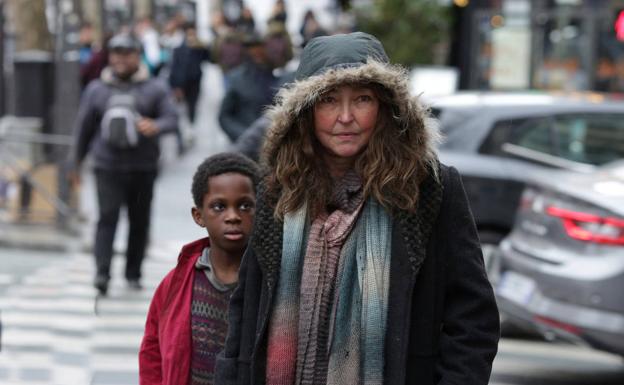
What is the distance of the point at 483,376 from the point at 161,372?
1.10 m

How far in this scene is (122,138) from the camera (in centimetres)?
941

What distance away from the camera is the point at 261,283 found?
130 inches

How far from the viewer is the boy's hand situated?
9508 mm

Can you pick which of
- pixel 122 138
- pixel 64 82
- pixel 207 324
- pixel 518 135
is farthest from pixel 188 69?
pixel 207 324

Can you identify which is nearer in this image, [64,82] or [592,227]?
[592,227]

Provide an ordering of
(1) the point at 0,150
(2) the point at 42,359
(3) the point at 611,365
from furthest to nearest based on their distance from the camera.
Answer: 1. (1) the point at 0,150
2. (3) the point at 611,365
3. (2) the point at 42,359

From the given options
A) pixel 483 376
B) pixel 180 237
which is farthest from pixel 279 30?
pixel 483 376

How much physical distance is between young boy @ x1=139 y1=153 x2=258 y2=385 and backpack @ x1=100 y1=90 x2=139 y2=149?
17.5 ft

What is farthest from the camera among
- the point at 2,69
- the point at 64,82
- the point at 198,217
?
the point at 2,69

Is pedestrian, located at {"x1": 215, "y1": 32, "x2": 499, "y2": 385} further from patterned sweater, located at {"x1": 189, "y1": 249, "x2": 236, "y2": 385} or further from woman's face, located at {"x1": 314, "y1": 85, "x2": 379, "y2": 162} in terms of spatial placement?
patterned sweater, located at {"x1": 189, "y1": 249, "x2": 236, "y2": 385}

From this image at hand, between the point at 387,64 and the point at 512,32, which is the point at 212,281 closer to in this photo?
the point at 387,64

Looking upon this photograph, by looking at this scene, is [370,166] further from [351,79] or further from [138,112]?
[138,112]

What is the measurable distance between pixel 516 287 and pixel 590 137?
280 centimetres

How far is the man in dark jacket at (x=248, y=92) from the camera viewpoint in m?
10.1
